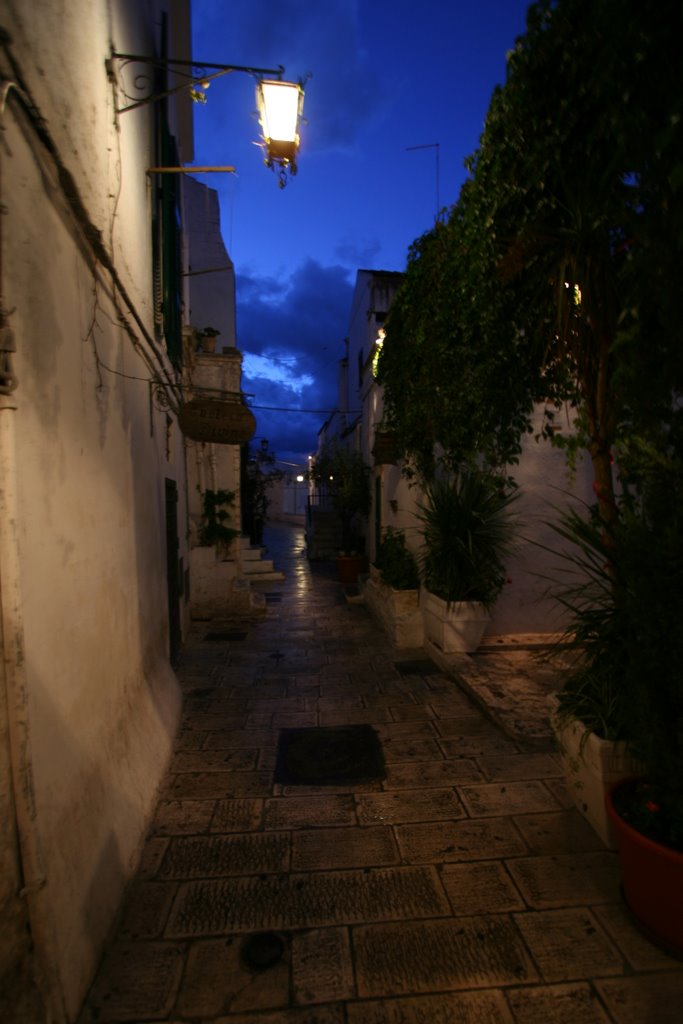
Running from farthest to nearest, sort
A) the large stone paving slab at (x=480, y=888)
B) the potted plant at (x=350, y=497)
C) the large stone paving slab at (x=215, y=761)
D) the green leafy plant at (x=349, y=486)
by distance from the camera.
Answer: the green leafy plant at (x=349, y=486)
the potted plant at (x=350, y=497)
the large stone paving slab at (x=215, y=761)
the large stone paving slab at (x=480, y=888)

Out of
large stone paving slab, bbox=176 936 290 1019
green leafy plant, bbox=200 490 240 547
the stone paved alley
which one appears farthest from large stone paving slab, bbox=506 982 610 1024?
green leafy plant, bbox=200 490 240 547

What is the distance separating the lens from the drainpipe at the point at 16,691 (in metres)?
1.78

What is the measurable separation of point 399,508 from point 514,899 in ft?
21.6

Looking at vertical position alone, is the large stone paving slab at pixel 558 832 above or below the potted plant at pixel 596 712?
below

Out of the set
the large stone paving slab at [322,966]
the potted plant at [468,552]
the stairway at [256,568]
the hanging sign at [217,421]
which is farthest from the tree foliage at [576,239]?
the stairway at [256,568]

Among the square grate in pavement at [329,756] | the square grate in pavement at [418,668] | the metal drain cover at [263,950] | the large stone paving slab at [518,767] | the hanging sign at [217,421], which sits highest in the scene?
the hanging sign at [217,421]

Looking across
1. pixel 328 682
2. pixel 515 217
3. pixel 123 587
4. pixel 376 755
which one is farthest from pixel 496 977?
pixel 515 217

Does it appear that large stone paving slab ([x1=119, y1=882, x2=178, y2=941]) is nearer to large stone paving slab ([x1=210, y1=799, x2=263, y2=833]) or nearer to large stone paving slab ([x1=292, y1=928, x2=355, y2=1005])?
large stone paving slab ([x1=210, y1=799, x2=263, y2=833])

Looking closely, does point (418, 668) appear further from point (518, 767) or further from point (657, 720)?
point (657, 720)

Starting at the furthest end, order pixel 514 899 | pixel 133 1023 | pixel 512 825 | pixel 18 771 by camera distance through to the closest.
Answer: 1. pixel 512 825
2. pixel 514 899
3. pixel 133 1023
4. pixel 18 771

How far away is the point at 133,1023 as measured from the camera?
1.94 metres

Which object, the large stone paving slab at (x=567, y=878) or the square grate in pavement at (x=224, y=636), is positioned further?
the square grate in pavement at (x=224, y=636)

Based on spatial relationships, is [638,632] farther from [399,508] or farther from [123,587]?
[399,508]

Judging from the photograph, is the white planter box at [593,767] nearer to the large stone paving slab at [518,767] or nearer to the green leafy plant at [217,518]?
the large stone paving slab at [518,767]
